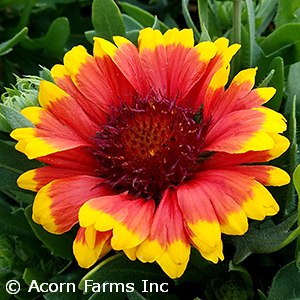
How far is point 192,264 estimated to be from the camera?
0.99 m

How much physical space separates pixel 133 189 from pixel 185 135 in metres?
0.10

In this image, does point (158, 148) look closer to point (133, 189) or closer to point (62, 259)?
point (133, 189)

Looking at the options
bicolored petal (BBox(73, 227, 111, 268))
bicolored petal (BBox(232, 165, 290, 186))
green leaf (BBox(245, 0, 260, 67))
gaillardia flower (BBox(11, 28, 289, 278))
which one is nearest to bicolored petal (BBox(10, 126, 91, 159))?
gaillardia flower (BBox(11, 28, 289, 278))

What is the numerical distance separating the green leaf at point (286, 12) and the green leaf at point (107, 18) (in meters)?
0.26

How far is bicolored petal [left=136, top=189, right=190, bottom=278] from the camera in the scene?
773 mm

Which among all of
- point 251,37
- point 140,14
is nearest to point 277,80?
point 251,37

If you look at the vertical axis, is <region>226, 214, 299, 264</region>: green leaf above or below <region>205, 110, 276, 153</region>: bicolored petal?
below

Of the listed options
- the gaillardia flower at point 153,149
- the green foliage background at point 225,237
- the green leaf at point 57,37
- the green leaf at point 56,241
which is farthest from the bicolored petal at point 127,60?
the green leaf at point 57,37

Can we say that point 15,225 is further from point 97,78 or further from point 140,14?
point 140,14

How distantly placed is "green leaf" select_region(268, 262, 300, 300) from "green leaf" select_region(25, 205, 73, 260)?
0.30 metres

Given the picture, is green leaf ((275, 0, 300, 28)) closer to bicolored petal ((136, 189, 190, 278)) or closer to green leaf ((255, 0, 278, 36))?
green leaf ((255, 0, 278, 36))

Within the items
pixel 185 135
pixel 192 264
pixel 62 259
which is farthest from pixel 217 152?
pixel 62 259

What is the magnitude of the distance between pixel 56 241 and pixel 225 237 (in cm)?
24

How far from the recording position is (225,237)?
3.17 ft
